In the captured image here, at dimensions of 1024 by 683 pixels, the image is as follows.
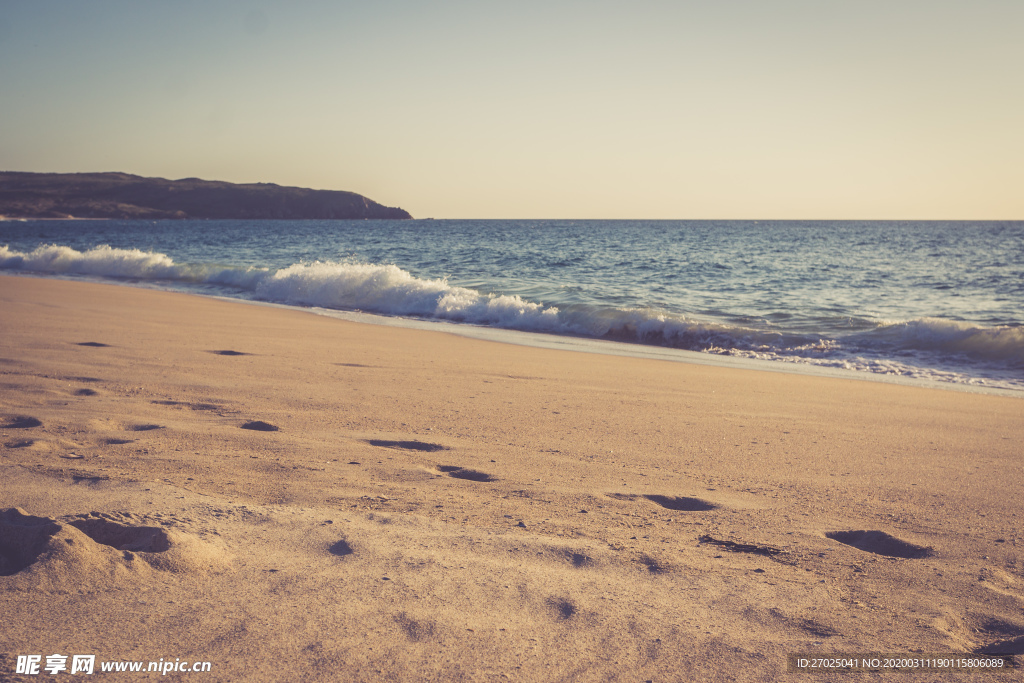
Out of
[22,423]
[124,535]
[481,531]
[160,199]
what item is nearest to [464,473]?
[481,531]

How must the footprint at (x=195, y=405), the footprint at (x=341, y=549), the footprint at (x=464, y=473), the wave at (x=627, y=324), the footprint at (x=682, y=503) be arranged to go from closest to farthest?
the footprint at (x=341, y=549)
the footprint at (x=682, y=503)
the footprint at (x=464, y=473)
the footprint at (x=195, y=405)
the wave at (x=627, y=324)

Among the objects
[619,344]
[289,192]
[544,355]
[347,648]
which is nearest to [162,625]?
[347,648]

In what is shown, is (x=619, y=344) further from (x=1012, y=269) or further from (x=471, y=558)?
(x=1012, y=269)

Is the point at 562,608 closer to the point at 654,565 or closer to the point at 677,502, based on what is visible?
the point at 654,565

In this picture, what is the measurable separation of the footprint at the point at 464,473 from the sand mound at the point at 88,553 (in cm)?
124

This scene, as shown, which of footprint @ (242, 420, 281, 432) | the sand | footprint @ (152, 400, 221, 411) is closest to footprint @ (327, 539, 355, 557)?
the sand

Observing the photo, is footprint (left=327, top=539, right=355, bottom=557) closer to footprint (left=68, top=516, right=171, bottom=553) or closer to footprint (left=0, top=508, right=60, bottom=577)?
footprint (left=68, top=516, right=171, bottom=553)

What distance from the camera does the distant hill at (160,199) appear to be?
97.0 meters

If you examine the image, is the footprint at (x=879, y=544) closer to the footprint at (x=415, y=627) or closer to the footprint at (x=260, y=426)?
the footprint at (x=415, y=627)

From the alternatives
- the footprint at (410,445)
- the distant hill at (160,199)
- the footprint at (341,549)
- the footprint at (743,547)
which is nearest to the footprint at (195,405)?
the footprint at (410,445)

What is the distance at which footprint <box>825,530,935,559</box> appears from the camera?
2.44 metres

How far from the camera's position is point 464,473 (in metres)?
3.08

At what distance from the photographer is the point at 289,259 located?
94.8 ft

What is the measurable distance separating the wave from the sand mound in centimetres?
889
